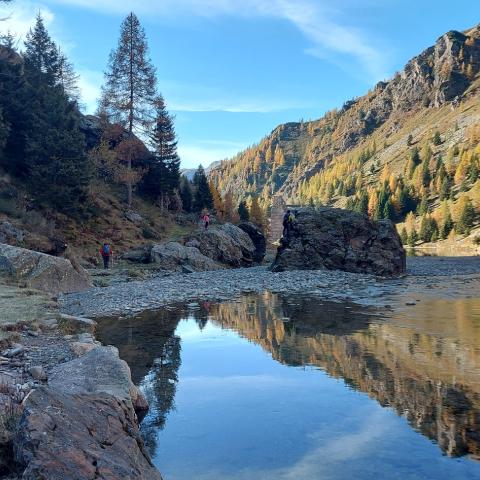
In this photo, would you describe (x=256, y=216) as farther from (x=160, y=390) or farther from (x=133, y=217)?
(x=160, y=390)

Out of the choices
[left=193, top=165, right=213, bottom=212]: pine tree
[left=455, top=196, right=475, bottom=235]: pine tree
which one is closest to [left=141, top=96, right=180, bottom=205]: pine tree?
[left=193, top=165, right=213, bottom=212]: pine tree

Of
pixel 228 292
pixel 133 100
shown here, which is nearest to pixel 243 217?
pixel 133 100

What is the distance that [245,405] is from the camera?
792 centimetres

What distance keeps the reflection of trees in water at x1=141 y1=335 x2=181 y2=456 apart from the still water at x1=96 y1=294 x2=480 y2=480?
30 millimetres

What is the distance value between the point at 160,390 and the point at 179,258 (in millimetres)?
24933

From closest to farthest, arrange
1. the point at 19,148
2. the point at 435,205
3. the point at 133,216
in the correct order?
the point at 19,148, the point at 133,216, the point at 435,205

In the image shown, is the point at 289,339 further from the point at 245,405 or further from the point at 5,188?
the point at 5,188

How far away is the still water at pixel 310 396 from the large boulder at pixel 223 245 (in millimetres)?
23220

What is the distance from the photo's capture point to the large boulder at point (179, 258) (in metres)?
32.1

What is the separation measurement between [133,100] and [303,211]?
21735 millimetres

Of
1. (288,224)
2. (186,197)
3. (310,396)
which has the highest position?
(186,197)

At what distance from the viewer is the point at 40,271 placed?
20.4m

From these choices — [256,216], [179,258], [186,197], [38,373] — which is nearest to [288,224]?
[179,258]

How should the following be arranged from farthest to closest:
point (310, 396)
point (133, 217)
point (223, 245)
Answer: point (133, 217)
point (223, 245)
point (310, 396)
